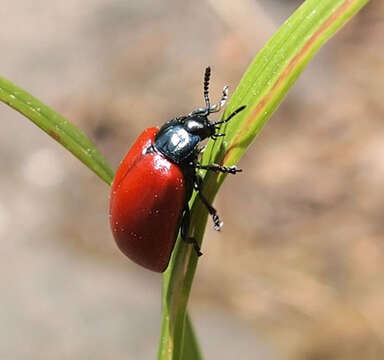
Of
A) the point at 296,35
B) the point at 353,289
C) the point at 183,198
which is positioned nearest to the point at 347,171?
the point at 353,289

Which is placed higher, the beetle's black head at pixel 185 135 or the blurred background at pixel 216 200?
the blurred background at pixel 216 200

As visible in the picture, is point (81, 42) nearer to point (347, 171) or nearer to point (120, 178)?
point (347, 171)

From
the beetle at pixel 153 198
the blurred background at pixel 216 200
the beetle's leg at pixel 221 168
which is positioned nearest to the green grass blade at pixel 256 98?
the beetle's leg at pixel 221 168

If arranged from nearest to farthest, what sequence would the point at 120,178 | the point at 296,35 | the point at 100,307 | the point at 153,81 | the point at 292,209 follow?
1. the point at 296,35
2. the point at 120,178
3. the point at 100,307
4. the point at 292,209
5. the point at 153,81

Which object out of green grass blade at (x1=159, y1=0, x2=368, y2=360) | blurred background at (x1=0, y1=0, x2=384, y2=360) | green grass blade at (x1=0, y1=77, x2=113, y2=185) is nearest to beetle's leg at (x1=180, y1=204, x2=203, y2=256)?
green grass blade at (x1=159, y1=0, x2=368, y2=360)

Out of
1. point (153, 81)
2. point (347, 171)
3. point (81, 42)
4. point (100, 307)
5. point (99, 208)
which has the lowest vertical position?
point (100, 307)

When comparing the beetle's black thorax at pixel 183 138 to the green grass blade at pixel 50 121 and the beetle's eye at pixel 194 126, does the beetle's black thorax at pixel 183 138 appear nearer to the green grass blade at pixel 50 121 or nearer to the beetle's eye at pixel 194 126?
the beetle's eye at pixel 194 126

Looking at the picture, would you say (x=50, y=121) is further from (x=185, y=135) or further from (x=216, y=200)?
(x=216, y=200)

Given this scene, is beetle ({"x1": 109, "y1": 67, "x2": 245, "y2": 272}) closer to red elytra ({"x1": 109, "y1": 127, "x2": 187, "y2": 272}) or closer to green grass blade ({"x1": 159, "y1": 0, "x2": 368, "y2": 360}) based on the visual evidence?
red elytra ({"x1": 109, "y1": 127, "x2": 187, "y2": 272})

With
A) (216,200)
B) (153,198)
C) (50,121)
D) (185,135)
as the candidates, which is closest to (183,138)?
(185,135)
